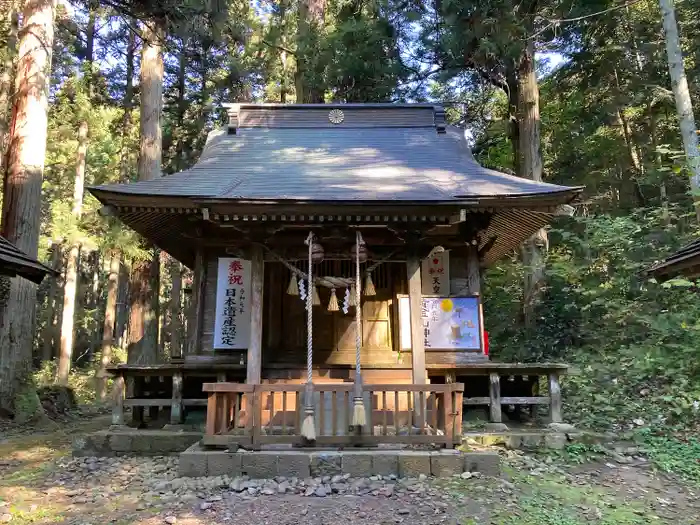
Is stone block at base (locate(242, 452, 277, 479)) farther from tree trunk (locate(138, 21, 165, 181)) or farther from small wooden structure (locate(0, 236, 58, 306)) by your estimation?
tree trunk (locate(138, 21, 165, 181))

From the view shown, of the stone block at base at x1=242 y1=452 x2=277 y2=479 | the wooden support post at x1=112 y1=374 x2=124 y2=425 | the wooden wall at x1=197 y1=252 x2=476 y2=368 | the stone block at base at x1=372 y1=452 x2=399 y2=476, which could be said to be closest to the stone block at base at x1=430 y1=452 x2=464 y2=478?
the stone block at base at x1=372 y1=452 x2=399 y2=476

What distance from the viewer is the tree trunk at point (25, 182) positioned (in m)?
9.56

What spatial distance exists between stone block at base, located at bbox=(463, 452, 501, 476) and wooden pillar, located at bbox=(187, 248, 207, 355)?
16.8 ft

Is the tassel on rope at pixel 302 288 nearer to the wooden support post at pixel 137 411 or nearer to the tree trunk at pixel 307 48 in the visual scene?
the wooden support post at pixel 137 411

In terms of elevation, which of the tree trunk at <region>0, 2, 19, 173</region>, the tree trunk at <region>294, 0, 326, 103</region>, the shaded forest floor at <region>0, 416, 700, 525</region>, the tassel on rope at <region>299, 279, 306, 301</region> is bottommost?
the shaded forest floor at <region>0, 416, 700, 525</region>

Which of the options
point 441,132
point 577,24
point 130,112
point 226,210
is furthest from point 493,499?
point 130,112

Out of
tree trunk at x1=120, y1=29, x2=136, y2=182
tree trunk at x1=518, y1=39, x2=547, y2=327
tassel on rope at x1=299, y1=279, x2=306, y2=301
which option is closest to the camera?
tassel on rope at x1=299, y1=279, x2=306, y2=301

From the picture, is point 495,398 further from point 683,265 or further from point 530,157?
point 530,157

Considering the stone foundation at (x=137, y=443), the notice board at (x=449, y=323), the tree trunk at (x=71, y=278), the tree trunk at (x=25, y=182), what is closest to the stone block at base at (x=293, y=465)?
the stone foundation at (x=137, y=443)

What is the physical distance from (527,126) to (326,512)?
12.1 m

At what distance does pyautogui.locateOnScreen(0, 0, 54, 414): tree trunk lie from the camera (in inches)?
376

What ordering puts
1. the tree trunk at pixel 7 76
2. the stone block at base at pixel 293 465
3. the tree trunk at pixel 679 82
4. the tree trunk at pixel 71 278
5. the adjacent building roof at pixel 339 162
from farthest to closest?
the tree trunk at pixel 71 278
the tree trunk at pixel 7 76
the tree trunk at pixel 679 82
the adjacent building roof at pixel 339 162
the stone block at base at pixel 293 465

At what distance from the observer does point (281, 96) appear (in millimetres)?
20188

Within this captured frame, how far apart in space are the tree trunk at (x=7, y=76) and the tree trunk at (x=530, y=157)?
1273 cm
